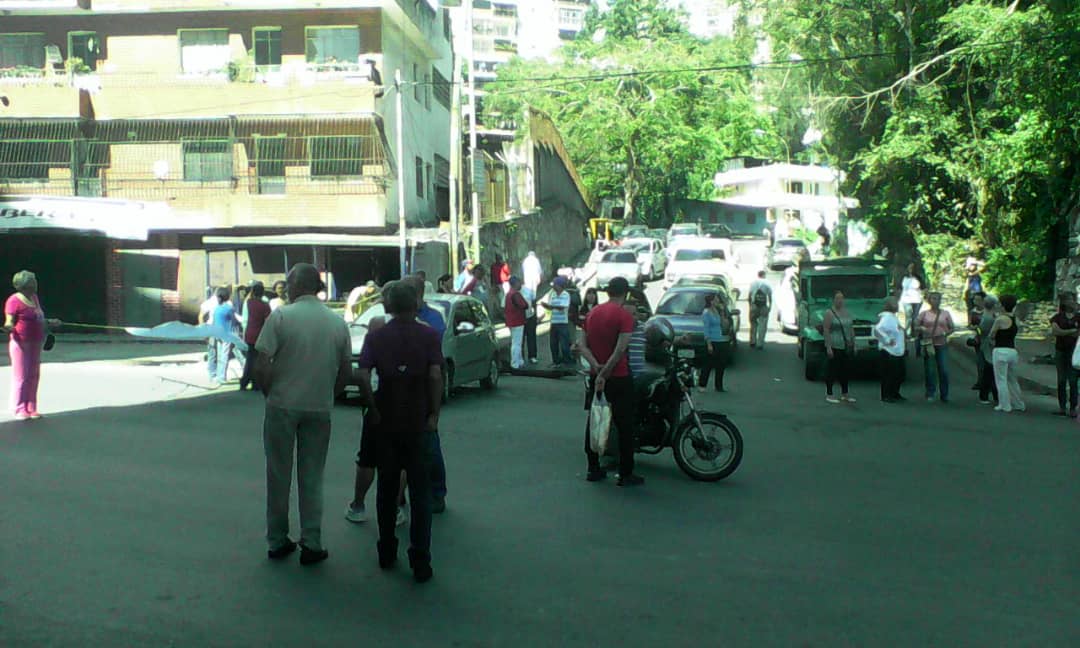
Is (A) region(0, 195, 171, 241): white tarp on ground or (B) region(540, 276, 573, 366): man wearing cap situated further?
(A) region(0, 195, 171, 241): white tarp on ground

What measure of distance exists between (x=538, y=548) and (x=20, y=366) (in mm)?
8407

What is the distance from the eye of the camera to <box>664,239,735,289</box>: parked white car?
38250mm

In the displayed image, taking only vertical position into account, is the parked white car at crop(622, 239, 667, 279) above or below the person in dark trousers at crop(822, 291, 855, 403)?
above

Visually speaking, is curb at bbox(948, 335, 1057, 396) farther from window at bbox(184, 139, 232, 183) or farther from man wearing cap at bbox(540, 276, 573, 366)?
window at bbox(184, 139, 232, 183)

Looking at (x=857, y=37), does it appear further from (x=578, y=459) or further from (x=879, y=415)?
(x=578, y=459)

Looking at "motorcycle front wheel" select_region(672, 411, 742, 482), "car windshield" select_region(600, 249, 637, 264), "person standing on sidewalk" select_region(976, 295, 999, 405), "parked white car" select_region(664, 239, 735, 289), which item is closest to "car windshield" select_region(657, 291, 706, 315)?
"person standing on sidewalk" select_region(976, 295, 999, 405)

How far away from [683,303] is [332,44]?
1494 cm

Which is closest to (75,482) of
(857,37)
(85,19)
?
(85,19)

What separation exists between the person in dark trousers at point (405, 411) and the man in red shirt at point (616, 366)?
10.1 feet

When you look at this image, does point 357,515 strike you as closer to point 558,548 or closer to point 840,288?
point 558,548

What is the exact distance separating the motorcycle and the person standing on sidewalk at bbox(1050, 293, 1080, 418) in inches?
308

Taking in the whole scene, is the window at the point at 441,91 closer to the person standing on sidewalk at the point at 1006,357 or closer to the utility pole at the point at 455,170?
the utility pole at the point at 455,170

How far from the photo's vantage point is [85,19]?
34.0m

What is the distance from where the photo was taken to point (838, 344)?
58.0 feet
